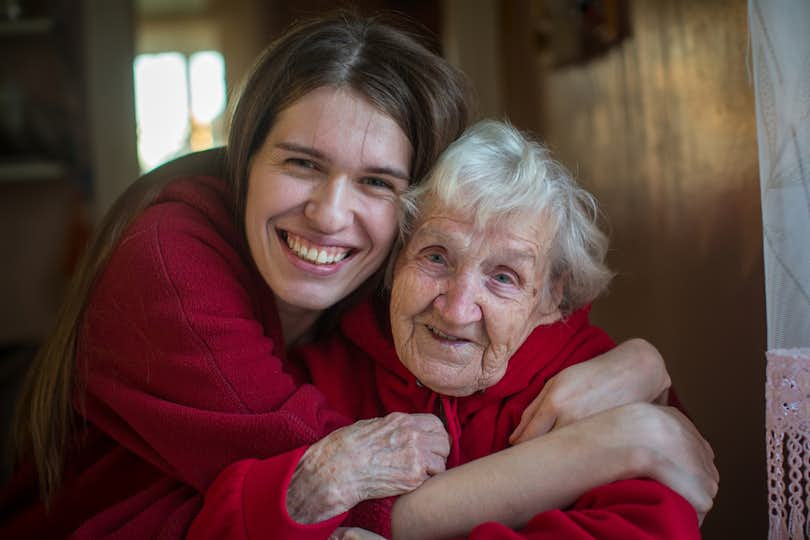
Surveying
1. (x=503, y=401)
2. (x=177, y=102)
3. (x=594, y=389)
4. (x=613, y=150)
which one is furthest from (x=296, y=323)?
(x=177, y=102)

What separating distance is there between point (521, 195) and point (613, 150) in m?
1.08

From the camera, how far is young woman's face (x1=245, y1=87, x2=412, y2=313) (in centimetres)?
138

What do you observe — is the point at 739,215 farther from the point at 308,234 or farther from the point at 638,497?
the point at 308,234

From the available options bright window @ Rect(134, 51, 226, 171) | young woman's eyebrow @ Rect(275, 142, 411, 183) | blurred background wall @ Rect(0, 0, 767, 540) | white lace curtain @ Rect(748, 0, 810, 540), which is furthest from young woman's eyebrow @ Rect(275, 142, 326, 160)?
bright window @ Rect(134, 51, 226, 171)

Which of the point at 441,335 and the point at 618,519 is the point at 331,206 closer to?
the point at 441,335

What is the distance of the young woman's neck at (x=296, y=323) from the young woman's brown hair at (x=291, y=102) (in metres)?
0.21

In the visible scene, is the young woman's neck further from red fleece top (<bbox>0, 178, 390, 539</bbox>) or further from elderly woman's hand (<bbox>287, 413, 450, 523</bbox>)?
elderly woman's hand (<bbox>287, 413, 450, 523</bbox>)

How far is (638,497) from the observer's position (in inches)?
45.3

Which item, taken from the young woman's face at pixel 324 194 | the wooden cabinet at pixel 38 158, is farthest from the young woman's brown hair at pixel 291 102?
the wooden cabinet at pixel 38 158

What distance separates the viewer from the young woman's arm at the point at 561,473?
119 centimetres

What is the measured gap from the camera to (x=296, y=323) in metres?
1.65

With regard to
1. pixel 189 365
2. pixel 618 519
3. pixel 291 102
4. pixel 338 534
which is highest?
pixel 291 102

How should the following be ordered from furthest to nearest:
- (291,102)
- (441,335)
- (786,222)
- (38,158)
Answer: (38,158) < (291,102) < (441,335) < (786,222)

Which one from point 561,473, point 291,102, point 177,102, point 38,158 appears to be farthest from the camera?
point 177,102
